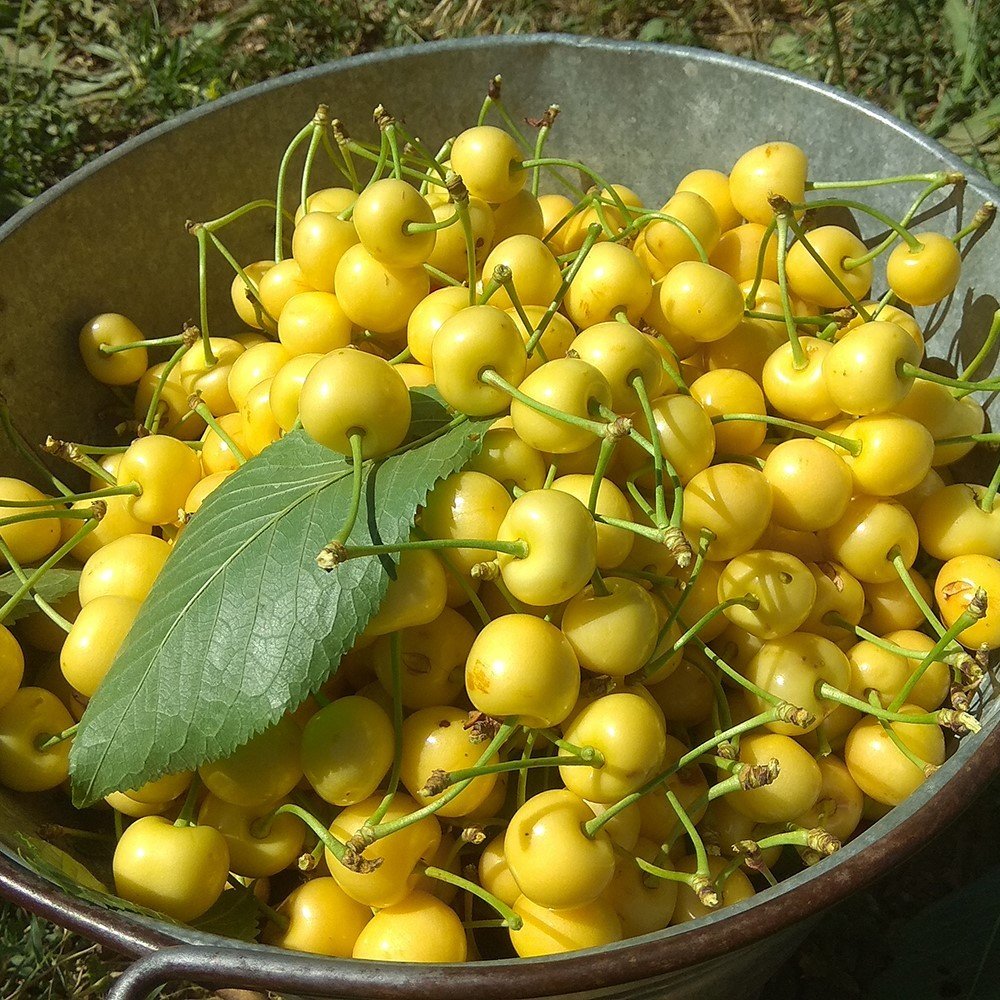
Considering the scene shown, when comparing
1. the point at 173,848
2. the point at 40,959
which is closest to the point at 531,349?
the point at 173,848

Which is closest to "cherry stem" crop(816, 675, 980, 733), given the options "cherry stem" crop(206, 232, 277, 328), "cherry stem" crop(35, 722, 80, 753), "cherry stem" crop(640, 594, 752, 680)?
"cherry stem" crop(640, 594, 752, 680)

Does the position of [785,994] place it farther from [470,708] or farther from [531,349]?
[531,349]

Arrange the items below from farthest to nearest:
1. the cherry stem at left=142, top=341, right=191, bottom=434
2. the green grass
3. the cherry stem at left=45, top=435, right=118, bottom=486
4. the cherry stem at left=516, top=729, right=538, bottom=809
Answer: the green grass < the cherry stem at left=142, top=341, right=191, bottom=434 < the cherry stem at left=45, top=435, right=118, bottom=486 < the cherry stem at left=516, top=729, right=538, bottom=809

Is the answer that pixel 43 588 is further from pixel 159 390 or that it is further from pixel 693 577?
pixel 693 577

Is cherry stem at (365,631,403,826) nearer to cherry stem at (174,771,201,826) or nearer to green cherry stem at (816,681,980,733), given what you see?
Result: cherry stem at (174,771,201,826)

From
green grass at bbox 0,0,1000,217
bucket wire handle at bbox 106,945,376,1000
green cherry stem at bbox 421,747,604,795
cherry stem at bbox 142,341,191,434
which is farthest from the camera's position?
green grass at bbox 0,0,1000,217

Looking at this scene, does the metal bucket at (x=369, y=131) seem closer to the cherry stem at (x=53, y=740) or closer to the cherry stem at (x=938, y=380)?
the cherry stem at (x=53, y=740)
